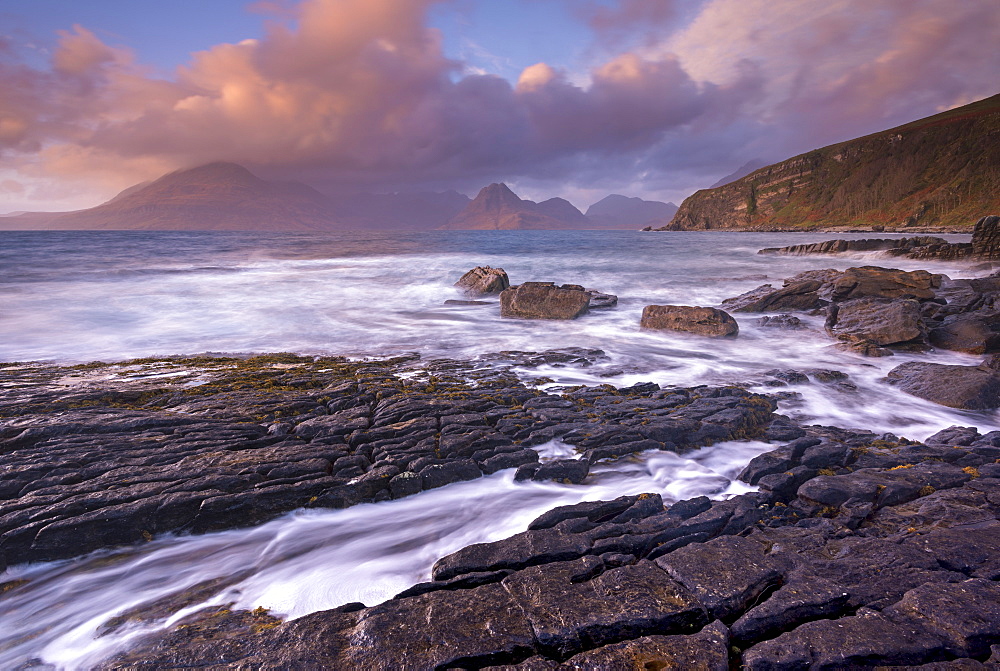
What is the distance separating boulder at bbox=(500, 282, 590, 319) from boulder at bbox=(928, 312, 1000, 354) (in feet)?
32.7

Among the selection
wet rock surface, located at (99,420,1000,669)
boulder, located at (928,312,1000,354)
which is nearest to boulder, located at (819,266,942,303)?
boulder, located at (928,312,1000,354)

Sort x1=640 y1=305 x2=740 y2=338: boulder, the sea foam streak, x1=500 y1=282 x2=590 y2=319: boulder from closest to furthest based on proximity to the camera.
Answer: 1. the sea foam streak
2. x1=640 y1=305 x2=740 y2=338: boulder
3. x1=500 y1=282 x2=590 y2=319: boulder

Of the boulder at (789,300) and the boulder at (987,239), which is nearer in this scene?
the boulder at (789,300)

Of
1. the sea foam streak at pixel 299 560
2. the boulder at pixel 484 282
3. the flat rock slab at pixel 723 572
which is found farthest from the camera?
the boulder at pixel 484 282

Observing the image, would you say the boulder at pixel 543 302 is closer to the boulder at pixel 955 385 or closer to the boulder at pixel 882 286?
the boulder at pixel 882 286

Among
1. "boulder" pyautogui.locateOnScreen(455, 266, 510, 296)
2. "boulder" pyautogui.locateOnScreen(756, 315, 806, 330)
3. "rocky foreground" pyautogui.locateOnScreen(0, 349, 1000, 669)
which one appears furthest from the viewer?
"boulder" pyautogui.locateOnScreen(455, 266, 510, 296)

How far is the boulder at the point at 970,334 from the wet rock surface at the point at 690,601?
32.1ft

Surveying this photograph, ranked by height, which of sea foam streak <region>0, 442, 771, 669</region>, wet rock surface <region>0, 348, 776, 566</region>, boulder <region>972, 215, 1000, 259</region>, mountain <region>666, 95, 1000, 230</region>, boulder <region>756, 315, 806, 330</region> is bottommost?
sea foam streak <region>0, 442, 771, 669</region>

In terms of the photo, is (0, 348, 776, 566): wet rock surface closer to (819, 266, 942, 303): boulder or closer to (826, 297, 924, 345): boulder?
(826, 297, 924, 345): boulder

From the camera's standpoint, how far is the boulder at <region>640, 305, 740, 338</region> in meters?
14.0

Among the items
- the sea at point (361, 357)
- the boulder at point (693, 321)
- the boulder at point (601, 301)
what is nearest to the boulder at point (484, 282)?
the sea at point (361, 357)

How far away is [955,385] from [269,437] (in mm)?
11869

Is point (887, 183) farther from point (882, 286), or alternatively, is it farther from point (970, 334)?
point (970, 334)

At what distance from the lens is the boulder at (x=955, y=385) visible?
8148 millimetres
